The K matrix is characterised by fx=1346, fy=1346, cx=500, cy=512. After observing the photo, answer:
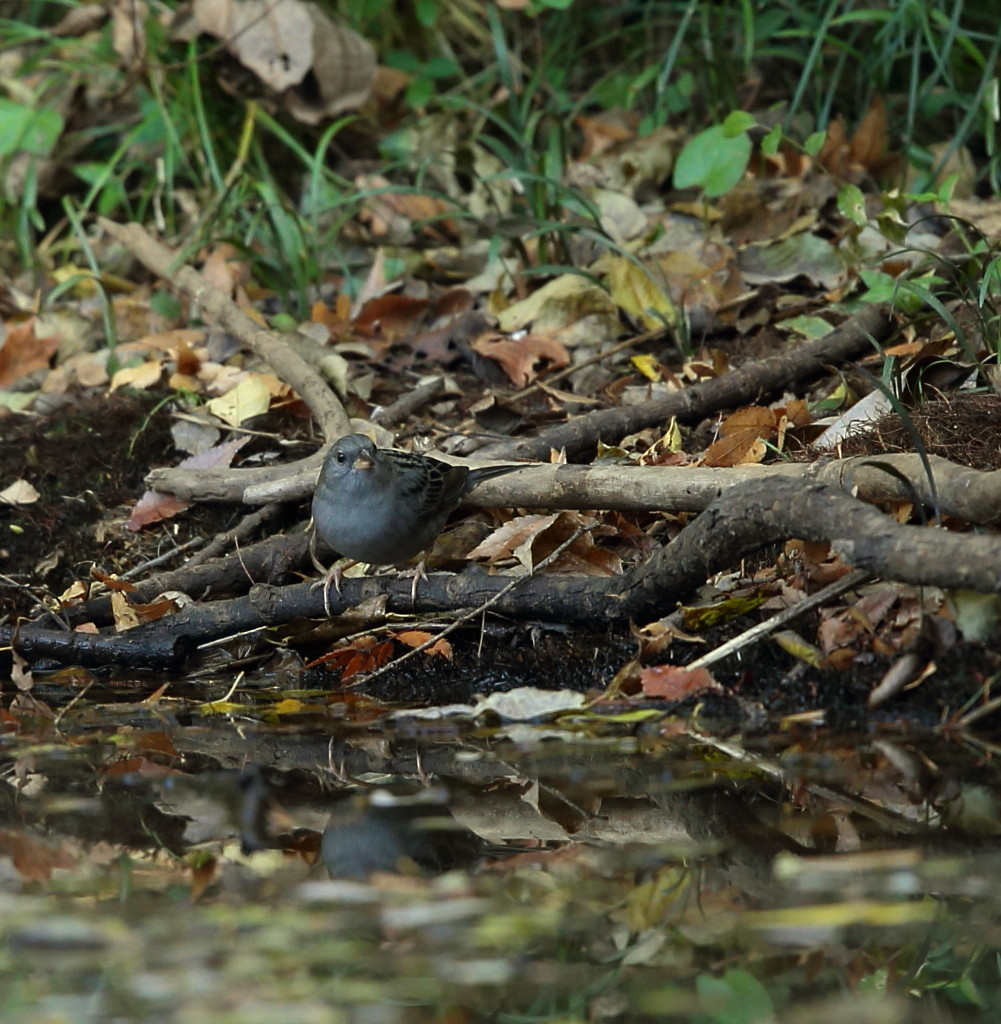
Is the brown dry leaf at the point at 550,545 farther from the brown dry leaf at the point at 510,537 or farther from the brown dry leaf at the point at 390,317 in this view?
the brown dry leaf at the point at 390,317

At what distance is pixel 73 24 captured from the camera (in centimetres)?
866

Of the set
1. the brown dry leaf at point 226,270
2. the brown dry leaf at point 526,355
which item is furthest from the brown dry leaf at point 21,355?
the brown dry leaf at point 526,355

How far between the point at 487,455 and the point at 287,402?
1.43 meters

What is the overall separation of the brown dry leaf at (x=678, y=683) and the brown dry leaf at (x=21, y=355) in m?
4.85

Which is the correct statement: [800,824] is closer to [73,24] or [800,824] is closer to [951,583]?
[951,583]

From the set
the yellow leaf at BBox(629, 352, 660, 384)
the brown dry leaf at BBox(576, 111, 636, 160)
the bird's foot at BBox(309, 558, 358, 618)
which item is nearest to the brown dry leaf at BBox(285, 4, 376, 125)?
the brown dry leaf at BBox(576, 111, 636, 160)

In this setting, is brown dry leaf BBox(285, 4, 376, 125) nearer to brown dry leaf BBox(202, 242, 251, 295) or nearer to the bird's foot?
brown dry leaf BBox(202, 242, 251, 295)

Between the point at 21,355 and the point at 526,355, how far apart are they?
2.97 meters

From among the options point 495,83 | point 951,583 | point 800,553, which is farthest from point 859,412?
point 495,83

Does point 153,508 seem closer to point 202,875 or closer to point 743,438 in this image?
point 743,438

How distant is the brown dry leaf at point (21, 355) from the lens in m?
7.54

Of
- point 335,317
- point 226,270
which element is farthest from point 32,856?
point 226,270

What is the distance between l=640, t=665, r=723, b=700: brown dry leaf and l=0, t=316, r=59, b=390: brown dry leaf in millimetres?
4849

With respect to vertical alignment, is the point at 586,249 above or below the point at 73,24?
below
